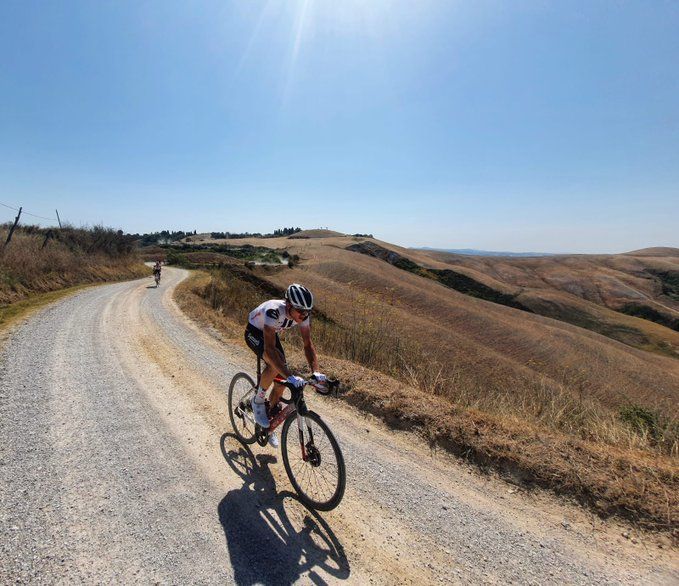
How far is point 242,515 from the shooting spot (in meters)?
4.13

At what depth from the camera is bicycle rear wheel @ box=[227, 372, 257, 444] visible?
215 inches

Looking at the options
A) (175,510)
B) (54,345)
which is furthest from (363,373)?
(54,345)

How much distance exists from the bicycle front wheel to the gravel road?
198mm

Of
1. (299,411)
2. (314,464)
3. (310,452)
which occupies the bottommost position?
(314,464)

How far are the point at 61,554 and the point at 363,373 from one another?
5790mm

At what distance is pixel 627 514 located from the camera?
4188 millimetres

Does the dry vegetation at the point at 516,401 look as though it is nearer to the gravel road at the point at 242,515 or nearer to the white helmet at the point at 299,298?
the gravel road at the point at 242,515

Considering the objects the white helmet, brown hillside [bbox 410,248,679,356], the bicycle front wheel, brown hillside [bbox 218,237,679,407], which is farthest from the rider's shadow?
brown hillside [bbox 410,248,679,356]

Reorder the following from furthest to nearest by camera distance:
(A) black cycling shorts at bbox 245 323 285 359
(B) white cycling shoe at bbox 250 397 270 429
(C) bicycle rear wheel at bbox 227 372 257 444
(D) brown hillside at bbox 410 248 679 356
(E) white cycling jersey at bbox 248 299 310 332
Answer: (D) brown hillside at bbox 410 248 679 356 → (C) bicycle rear wheel at bbox 227 372 257 444 → (A) black cycling shorts at bbox 245 323 285 359 → (B) white cycling shoe at bbox 250 397 270 429 → (E) white cycling jersey at bbox 248 299 310 332

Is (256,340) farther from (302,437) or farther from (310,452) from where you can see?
(310,452)

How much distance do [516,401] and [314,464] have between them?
5988mm

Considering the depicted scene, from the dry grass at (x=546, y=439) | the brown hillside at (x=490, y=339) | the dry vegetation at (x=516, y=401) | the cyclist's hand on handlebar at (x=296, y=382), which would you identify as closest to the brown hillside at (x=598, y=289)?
the brown hillside at (x=490, y=339)

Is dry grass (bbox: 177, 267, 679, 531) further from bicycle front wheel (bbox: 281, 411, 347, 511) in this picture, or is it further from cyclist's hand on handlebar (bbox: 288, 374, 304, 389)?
cyclist's hand on handlebar (bbox: 288, 374, 304, 389)

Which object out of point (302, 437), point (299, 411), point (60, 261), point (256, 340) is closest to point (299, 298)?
point (256, 340)
